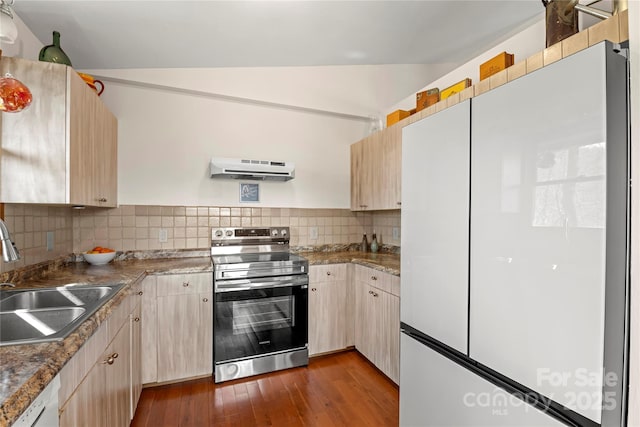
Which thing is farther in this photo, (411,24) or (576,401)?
(411,24)

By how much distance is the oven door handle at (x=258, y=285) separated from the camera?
2.36 metres

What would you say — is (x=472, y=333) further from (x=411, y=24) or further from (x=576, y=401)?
(x=411, y=24)

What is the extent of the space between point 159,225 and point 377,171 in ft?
6.88

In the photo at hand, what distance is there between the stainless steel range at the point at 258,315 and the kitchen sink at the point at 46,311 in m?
0.88

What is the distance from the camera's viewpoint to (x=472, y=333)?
1.19 m

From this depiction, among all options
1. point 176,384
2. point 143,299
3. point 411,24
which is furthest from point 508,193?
point 176,384

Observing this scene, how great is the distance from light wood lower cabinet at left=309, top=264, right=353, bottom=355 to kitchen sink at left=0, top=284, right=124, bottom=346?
1562 millimetres

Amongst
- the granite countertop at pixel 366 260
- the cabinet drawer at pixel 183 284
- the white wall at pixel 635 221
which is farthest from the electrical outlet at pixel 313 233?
the white wall at pixel 635 221

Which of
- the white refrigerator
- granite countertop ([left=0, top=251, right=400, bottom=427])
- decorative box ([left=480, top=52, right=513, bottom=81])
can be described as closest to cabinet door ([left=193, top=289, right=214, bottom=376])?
granite countertop ([left=0, top=251, right=400, bottom=427])

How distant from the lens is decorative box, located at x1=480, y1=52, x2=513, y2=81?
5.43 ft

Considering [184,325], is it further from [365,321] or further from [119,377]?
[365,321]

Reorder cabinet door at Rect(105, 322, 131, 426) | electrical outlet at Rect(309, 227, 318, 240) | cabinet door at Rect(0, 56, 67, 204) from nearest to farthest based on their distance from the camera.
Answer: cabinet door at Rect(105, 322, 131, 426) < cabinet door at Rect(0, 56, 67, 204) < electrical outlet at Rect(309, 227, 318, 240)

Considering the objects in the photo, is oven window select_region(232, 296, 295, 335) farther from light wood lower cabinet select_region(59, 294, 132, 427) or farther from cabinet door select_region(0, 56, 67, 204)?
cabinet door select_region(0, 56, 67, 204)

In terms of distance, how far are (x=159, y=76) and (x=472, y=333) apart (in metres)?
3.03
